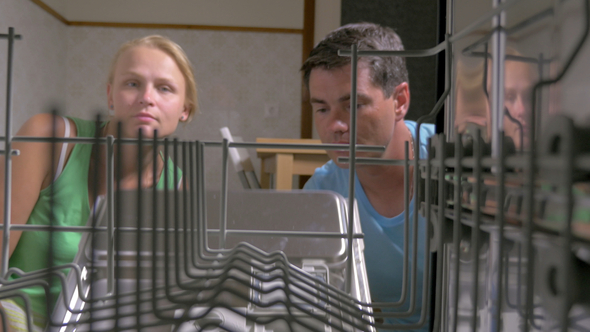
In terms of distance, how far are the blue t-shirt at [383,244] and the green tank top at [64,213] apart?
0.34 meters

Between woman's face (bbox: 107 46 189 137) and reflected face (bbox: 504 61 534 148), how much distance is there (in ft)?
1.08

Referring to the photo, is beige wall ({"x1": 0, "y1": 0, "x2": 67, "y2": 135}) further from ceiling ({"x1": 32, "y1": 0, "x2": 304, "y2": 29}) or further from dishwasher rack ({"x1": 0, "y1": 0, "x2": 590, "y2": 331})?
dishwasher rack ({"x1": 0, "y1": 0, "x2": 590, "y2": 331})

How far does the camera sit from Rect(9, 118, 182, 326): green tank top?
520 mm

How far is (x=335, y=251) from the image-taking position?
1.47 feet

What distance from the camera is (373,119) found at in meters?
0.74

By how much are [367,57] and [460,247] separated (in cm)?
62

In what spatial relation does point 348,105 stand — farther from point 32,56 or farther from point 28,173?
point 32,56

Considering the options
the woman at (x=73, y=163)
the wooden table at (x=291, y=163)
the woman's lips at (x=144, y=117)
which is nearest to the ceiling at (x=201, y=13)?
the wooden table at (x=291, y=163)

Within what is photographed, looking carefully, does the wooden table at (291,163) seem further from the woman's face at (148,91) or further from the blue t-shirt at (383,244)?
the woman's face at (148,91)

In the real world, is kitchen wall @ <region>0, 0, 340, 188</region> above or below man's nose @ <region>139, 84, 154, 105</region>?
above

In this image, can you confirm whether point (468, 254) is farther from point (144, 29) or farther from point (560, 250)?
point (144, 29)

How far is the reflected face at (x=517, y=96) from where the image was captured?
22cm

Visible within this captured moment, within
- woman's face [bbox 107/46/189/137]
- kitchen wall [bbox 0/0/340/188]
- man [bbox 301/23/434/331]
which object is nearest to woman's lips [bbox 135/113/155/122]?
woman's face [bbox 107/46/189/137]

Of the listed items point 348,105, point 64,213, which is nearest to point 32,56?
point 64,213
